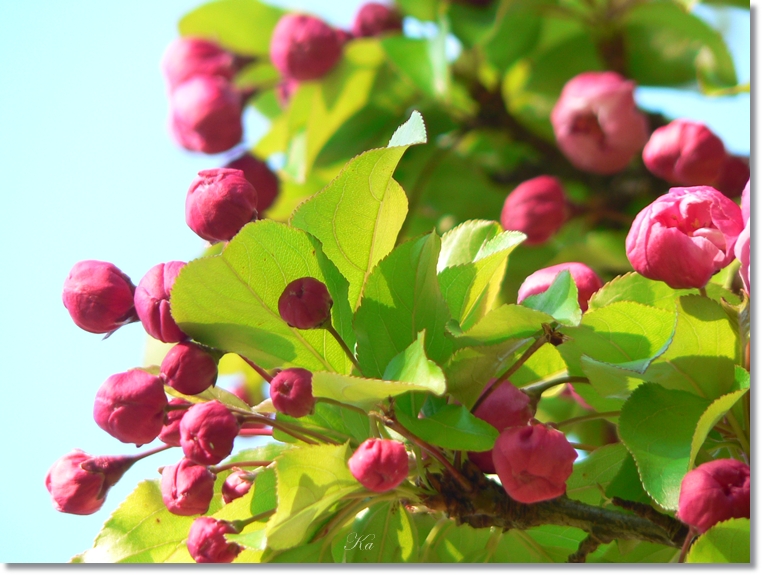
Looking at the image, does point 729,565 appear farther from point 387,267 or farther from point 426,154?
point 426,154

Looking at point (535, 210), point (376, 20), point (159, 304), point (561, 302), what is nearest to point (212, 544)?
point (159, 304)

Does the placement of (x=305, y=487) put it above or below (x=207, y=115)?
below

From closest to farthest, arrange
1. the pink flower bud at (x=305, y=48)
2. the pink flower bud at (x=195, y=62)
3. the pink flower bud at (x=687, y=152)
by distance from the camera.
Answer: the pink flower bud at (x=687, y=152)
the pink flower bud at (x=305, y=48)
the pink flower bud at (x=195, y=62)

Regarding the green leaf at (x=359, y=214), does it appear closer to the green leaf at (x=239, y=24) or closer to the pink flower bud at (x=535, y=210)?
the pink flower bud at (x=535, y=210)

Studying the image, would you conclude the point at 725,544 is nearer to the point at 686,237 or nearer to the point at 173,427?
the point at 686,237

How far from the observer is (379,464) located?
500mm

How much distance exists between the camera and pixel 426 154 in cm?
138

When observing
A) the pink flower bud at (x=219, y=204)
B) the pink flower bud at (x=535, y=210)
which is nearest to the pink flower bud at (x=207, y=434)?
the pink flower bud at (x=219, y=204)

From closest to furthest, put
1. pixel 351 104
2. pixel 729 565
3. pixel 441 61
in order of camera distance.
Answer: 1. pixel 729 565
2. pixel 441 61
3. pixel 351 104

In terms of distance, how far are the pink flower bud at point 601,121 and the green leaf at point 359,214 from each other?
64 centimetres

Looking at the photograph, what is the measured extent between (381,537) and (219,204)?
10.2 inches

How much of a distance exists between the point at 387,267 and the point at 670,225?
0.18m

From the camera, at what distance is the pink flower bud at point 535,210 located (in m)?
1.08

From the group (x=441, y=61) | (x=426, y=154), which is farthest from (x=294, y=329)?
(x=426, y=154)
